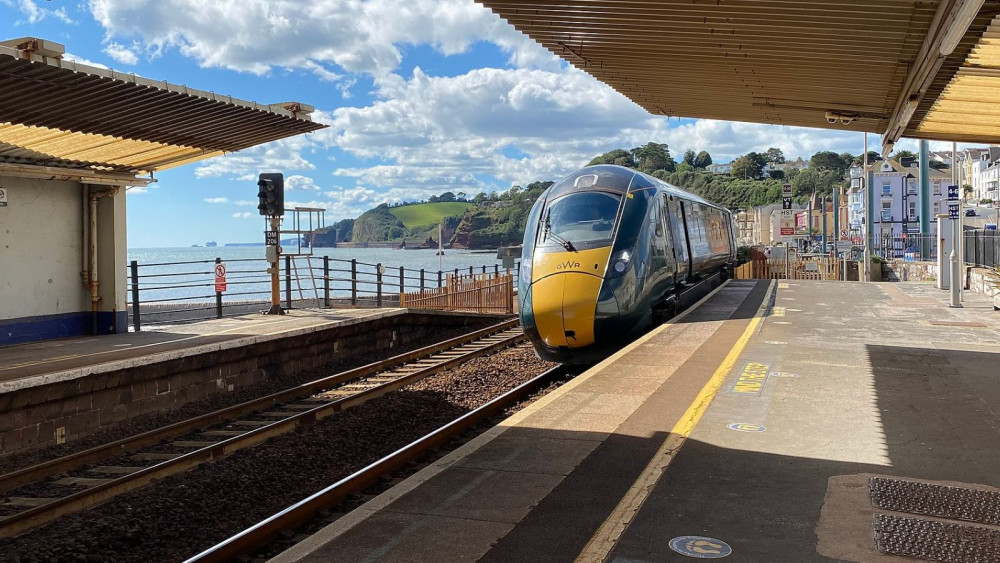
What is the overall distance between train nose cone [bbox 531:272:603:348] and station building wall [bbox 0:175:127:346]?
8566mm

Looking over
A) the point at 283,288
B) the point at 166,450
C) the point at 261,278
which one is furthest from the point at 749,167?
the point at 166,450

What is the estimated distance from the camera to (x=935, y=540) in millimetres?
4730

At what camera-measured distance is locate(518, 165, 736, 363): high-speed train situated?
41.5ft

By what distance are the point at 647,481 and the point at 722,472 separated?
2.10 feet

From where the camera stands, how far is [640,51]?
1085cm

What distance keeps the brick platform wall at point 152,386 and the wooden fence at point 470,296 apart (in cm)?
571

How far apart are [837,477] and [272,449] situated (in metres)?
6.17

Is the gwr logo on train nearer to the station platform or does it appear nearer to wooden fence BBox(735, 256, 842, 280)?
the station platform

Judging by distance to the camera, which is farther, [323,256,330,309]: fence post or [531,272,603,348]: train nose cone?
[323,256,330,309]: fence post

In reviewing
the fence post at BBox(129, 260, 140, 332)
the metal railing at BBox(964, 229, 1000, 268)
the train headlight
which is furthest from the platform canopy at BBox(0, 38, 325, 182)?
the metal railing at BBox(964, 229, 1000, 268)

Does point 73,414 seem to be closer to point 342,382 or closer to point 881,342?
point 342,382

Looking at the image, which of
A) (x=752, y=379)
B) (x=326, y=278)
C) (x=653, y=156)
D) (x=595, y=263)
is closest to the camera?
(x=752, y=379)

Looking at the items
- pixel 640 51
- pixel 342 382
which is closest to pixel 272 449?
pixel 342 382

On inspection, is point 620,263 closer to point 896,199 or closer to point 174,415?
point 174,415
